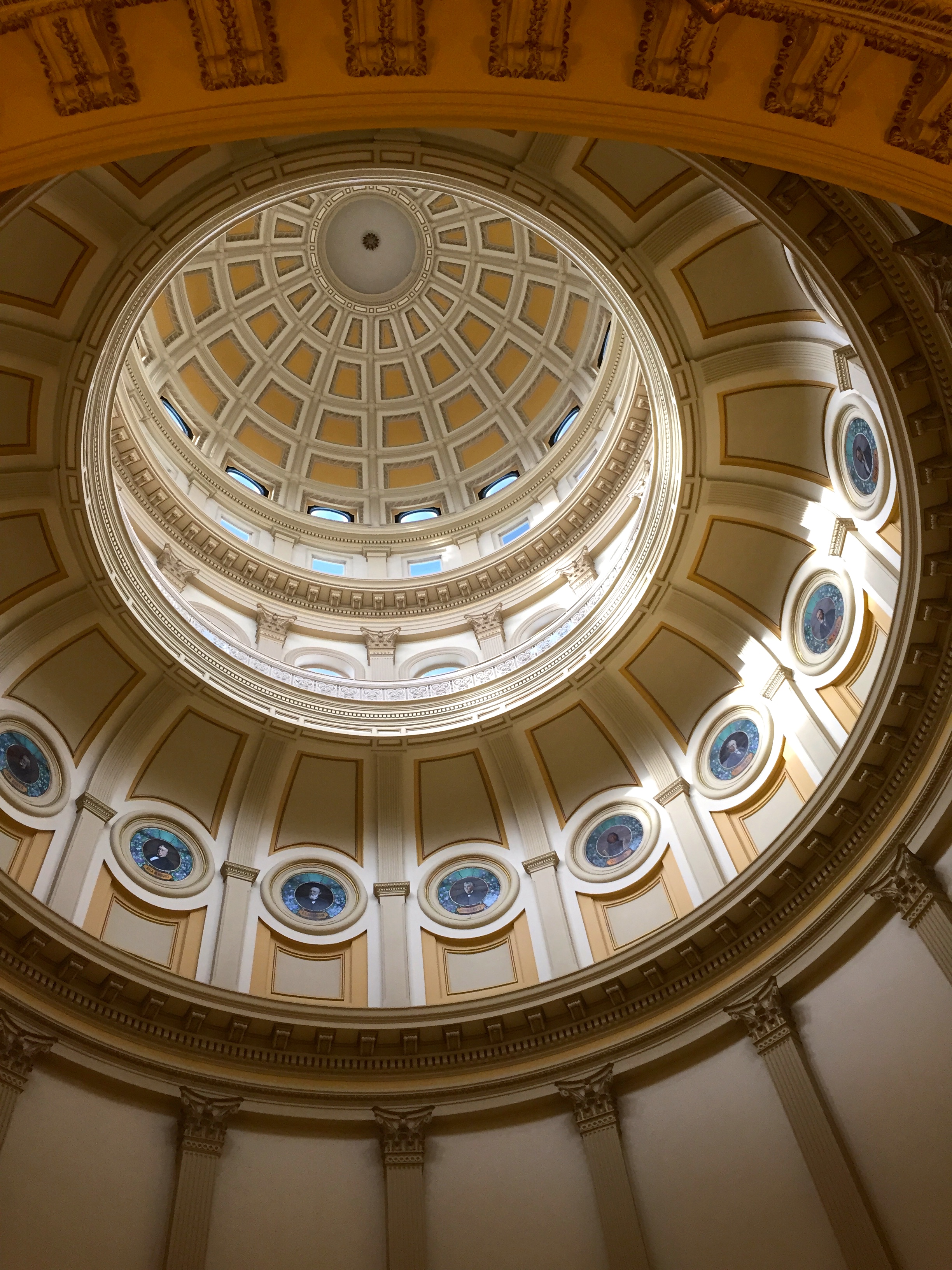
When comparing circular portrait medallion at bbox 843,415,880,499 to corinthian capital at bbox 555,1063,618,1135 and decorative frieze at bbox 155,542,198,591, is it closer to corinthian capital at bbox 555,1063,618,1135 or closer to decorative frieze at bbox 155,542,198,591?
corinthian capital at bbox 555,1063,618,1135

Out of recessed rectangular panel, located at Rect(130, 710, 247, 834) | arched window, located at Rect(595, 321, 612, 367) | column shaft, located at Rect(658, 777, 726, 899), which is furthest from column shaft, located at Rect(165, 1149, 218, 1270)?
arched window, located at Rect(595, 321, 612, 367)

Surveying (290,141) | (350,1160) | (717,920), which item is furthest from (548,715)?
(290,141)

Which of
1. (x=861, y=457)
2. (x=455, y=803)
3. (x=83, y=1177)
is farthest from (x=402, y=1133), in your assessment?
(x=861, y=457)

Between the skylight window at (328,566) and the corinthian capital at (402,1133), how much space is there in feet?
49.6

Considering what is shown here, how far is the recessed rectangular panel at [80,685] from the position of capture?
651 inches

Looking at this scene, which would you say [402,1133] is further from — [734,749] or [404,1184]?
[734,749]

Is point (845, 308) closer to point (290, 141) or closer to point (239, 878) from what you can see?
point (290, 141)

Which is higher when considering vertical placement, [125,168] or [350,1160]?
[125,168]

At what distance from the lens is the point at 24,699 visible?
1627 centimetres

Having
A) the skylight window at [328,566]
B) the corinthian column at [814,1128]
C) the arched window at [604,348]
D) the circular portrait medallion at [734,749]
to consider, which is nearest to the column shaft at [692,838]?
the circular portrait medallion at [734,749]

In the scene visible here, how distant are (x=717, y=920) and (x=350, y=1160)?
6.73m

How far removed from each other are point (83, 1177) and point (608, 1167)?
722 cm

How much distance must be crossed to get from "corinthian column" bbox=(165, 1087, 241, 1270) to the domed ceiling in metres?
18.2

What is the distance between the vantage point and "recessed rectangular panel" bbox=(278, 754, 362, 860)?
18797mm
